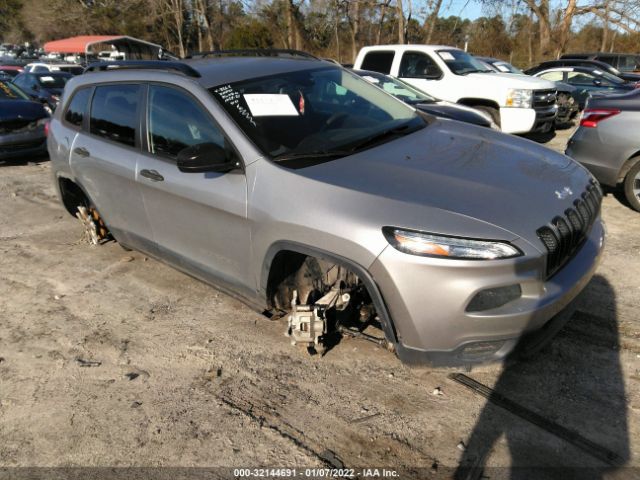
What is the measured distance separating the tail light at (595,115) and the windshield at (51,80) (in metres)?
13.4

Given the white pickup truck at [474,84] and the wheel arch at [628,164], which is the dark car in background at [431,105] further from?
the wheel arch at [628,164]

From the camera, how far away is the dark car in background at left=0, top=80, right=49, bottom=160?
8.56 m

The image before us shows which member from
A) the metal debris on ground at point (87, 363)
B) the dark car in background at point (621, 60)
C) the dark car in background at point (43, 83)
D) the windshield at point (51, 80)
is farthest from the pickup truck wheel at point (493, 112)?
the dark car in background at point (621, 60)

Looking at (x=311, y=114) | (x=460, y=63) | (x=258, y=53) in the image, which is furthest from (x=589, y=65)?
(x=311, y=114)

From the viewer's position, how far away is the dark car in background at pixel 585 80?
1196 cm

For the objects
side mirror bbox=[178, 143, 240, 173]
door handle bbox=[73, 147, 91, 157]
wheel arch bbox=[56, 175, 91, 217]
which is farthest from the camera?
wheel arch bbox=[56, 175, 91, 217]

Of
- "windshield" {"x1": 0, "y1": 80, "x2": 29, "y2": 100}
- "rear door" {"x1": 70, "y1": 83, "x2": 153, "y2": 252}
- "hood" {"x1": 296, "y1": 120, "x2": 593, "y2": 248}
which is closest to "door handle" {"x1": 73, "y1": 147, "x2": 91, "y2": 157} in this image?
"rear door" {"x1": 70, "y1": 83, "x2": 153, "y2": 252}

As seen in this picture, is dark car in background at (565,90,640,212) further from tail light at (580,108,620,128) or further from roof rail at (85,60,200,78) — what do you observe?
roof rail at (85,60,200,78)

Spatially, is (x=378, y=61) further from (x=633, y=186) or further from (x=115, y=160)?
(x=115, y=160)

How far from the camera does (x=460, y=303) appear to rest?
7.61 feet

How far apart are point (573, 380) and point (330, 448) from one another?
1.42 m

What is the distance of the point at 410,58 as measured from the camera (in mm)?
9750

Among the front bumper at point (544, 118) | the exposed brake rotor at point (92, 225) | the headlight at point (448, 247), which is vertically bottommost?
the exposed brake rotor at point (92, 225)

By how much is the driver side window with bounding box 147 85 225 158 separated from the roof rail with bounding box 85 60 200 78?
5.9 inches
